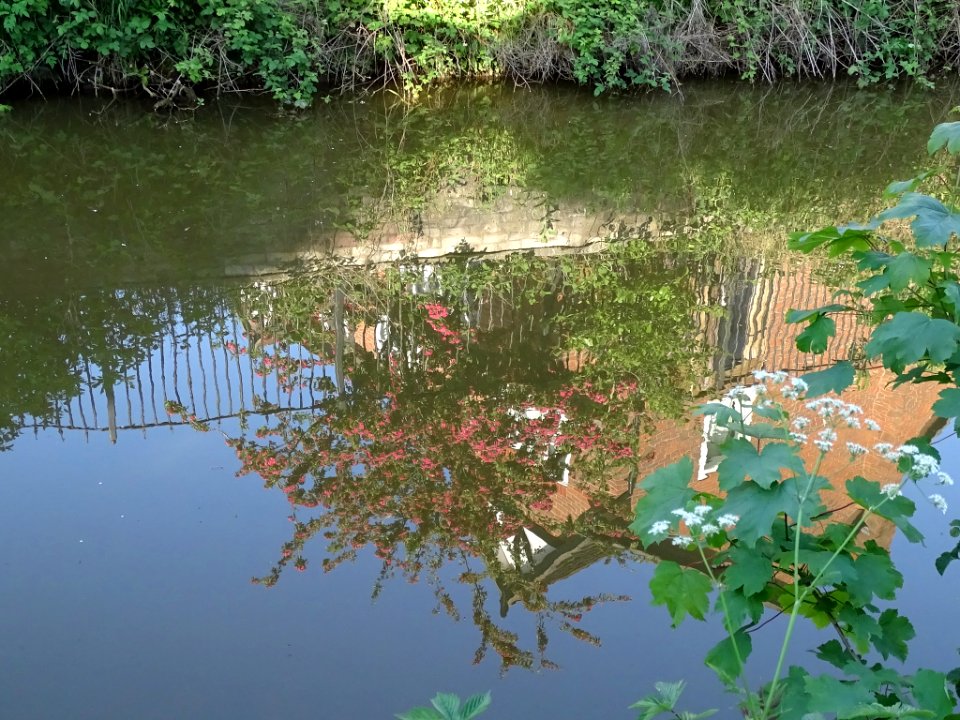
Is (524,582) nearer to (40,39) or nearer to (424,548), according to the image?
(424,548)

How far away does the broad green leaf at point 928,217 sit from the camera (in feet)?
9.82

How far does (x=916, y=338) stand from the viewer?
9.73 feet

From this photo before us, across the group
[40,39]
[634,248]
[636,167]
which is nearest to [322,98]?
[40,39]

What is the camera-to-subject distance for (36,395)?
5.68 m

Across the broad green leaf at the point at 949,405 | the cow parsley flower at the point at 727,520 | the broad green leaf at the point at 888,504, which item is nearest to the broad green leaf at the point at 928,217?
the broad green leaf at the point at 949,405

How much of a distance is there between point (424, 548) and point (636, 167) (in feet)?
20.0

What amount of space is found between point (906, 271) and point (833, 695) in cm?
131

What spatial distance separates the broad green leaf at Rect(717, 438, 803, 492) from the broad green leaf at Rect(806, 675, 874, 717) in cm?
51

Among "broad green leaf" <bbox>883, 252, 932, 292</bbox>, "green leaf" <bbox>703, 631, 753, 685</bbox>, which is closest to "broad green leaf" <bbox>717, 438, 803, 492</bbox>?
"green leaf" <bbox>703, 631, 753, 685</bbox>

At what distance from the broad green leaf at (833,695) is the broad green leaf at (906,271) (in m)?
1.22

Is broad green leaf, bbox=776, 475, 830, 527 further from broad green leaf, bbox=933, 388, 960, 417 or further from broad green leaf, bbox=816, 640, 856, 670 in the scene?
broad green leaf, bbox=816, 640, 856, 670

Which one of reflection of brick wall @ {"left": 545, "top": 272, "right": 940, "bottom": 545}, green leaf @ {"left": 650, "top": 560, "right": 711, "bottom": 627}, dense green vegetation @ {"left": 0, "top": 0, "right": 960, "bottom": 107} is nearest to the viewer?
green leaf @ {"left": 650, "top": 560, "right": 711, "bottom": 627}

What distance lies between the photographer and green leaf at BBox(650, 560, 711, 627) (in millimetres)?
2936

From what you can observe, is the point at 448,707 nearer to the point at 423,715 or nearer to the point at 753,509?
the point at 423,715
